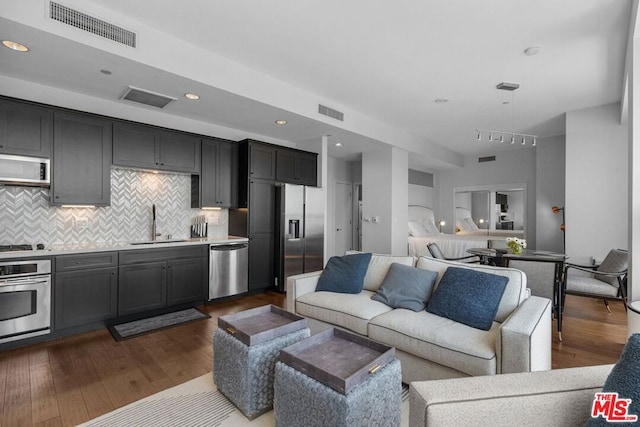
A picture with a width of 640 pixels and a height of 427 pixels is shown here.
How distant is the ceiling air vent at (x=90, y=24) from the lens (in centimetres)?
238

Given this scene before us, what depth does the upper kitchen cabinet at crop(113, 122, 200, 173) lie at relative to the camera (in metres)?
3.74

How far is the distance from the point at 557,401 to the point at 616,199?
500cm

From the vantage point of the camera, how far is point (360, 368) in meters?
1.54

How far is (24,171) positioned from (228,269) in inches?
94.2

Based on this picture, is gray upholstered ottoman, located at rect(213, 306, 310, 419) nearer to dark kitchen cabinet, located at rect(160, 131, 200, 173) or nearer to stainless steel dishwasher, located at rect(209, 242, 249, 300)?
stainless steel dishwasher, located at rect(209, 242, 249, 300)

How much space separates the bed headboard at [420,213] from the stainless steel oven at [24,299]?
6.98 metres

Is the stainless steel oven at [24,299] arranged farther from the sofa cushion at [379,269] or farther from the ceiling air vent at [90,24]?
the sofa cushion at [379,269]

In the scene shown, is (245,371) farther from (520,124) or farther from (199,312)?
(520,124)

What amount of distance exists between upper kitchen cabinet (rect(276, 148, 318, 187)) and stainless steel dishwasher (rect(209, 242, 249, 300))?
1.33 metres

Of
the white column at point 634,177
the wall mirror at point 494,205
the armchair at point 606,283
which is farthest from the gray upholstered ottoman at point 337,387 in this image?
the wall mirror at point 494,205

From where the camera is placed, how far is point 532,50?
3203 mm

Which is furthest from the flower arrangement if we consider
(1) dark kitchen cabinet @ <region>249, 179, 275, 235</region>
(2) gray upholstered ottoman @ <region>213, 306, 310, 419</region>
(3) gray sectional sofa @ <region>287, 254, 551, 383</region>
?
(2) gray upholstered ottoman @ <region>213, 306, 310, 419</region>

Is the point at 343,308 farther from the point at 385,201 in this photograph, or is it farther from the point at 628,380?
the point at 385,201

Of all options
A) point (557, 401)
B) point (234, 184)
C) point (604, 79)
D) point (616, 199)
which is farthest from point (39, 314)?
point (616, 199)
